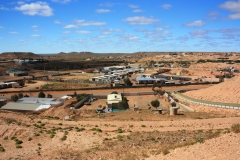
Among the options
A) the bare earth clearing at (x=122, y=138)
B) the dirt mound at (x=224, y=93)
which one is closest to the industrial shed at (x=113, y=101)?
the bare earth clearing at (x=122, y=138)

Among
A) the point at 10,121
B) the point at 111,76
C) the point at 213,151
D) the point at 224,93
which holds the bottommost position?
the point at 10,121

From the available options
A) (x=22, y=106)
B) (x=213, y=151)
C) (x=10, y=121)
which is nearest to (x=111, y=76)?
(x=22, y=106)

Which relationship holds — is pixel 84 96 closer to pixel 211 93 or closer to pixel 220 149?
pixel 211 93

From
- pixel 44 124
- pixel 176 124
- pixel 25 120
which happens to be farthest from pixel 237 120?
pixel 25 120

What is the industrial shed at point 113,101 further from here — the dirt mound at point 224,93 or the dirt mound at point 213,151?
the dirt mound at point 213,151

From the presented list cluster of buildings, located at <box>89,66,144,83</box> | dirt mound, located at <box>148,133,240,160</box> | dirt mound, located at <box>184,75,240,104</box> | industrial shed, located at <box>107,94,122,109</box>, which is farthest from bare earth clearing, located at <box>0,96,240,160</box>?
cluster of buildings, located at <box>89,66,144,83</box>

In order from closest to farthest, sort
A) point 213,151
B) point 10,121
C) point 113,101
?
point 213,151 → point 10,121 → point 113,101

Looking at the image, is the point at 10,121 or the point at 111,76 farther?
the point at 111,76

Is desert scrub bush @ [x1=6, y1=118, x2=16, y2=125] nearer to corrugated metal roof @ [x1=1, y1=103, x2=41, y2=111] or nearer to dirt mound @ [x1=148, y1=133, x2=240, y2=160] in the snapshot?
corrugated metal roof @ [x1=1, y1=103, x2=41, y2=111]

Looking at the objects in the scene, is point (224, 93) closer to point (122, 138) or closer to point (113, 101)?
point (113, 101)
